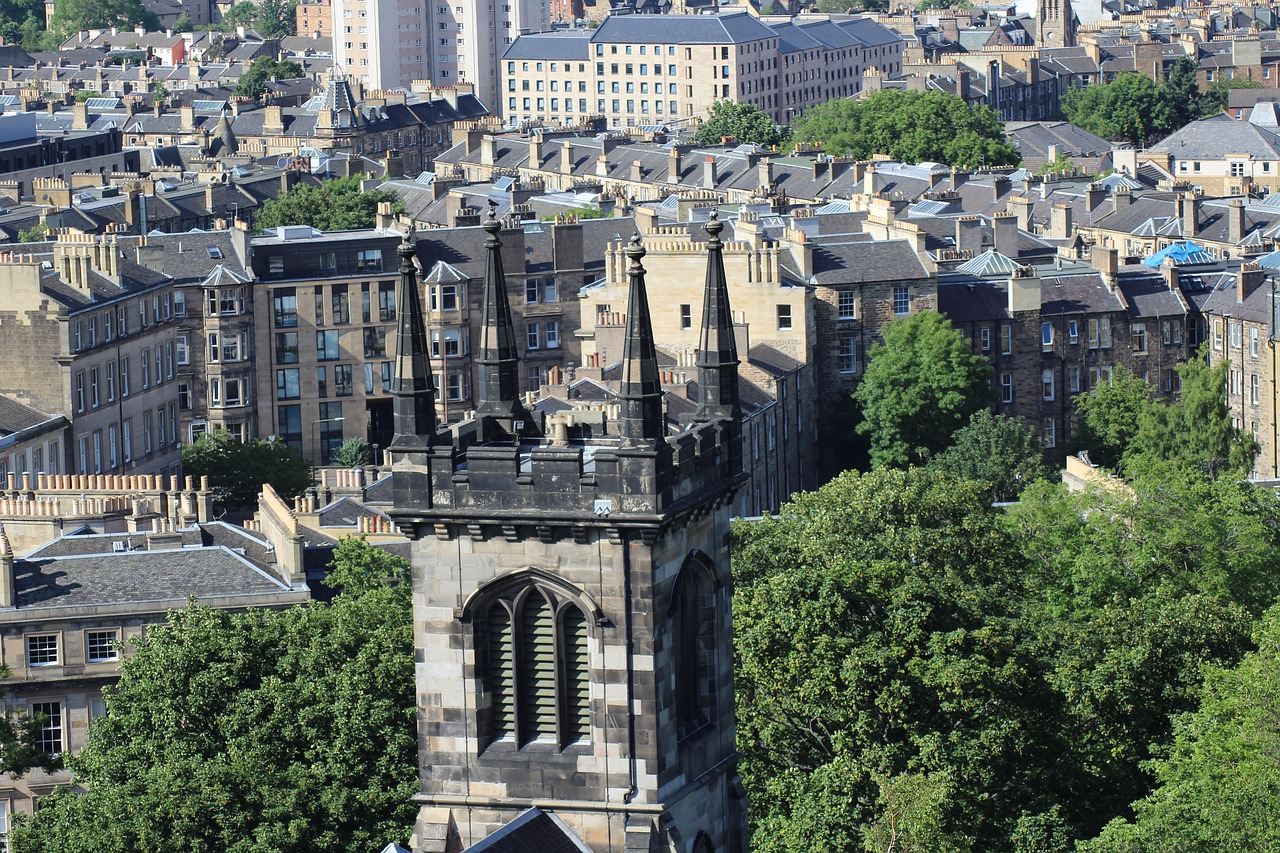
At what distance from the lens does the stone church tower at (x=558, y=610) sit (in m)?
43.4

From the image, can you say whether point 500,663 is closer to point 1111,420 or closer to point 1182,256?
point 1111,420

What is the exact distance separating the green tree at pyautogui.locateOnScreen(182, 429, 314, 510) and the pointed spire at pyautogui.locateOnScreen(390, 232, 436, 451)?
64344 millimetres

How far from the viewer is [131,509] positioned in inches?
3442

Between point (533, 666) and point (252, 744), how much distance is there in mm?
15857

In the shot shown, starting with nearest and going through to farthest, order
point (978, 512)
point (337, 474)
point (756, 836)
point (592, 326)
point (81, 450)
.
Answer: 1. point (756, 836)
2. point (978, 512)
3. point (337, 474)
4. point (81, 450)
5. point (592, 326)

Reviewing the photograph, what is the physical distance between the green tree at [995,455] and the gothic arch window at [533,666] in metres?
64.1

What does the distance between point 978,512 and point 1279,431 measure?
51.2 meters

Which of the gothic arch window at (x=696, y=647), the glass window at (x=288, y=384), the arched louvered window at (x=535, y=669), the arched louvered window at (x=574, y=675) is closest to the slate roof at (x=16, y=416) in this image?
the glass window at (x=288, y=384)

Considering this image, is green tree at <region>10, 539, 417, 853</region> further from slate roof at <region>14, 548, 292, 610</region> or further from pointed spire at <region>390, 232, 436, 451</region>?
pointed spire at <region>390, 232, 436, 451</region>

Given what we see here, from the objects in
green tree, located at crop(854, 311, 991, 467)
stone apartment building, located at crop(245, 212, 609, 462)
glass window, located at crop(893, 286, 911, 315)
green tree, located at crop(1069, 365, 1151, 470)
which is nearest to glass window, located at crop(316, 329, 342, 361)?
stone apartment building, located at crop(245, 212, 609, 462)

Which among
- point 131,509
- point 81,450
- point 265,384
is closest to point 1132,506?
point 131,509

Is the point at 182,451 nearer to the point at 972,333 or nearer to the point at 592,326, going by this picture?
the point at 592,326

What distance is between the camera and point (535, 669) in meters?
44.4

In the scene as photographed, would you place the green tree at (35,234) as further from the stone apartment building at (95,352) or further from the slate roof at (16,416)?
the slate roof at (16,416)
